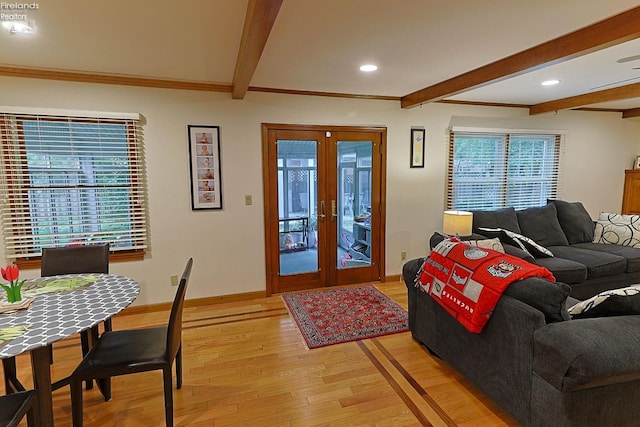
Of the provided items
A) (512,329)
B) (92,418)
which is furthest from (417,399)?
(92,418)

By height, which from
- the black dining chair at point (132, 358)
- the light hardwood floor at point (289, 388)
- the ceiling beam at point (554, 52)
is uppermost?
the ceiling beam at point (554, 52)

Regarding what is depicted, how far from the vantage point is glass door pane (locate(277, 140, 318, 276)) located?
3.98m

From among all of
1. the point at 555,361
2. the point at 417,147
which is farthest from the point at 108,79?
the point at 555,361

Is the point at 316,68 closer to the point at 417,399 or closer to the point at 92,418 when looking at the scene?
the point at 417,399

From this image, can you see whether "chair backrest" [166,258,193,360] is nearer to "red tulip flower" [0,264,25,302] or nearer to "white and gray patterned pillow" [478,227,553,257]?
"red tulip flower" [0,264,25,302]

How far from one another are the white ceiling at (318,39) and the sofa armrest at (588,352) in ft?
5.67

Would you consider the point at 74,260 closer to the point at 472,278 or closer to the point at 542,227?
the point at 472,278

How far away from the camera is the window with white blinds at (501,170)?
4.62 m

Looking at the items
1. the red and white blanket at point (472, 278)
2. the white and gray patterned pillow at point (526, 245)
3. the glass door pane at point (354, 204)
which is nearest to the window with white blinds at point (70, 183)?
the glass door pane at point (354, 204)

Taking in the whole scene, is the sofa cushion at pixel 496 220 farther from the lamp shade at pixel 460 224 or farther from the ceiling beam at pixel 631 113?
the ceiling beam at pixel 631 113

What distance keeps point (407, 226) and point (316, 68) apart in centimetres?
238

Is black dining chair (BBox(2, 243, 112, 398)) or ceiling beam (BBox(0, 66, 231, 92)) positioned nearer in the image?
black dining chair (BBox(2, 243, 112, 398))

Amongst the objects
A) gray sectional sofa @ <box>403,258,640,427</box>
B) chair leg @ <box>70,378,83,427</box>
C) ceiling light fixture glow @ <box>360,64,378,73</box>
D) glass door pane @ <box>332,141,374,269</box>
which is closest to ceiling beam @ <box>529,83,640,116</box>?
glass door pane @ <box>332,141,374,269</box>

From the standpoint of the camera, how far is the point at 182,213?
11.9 ft
